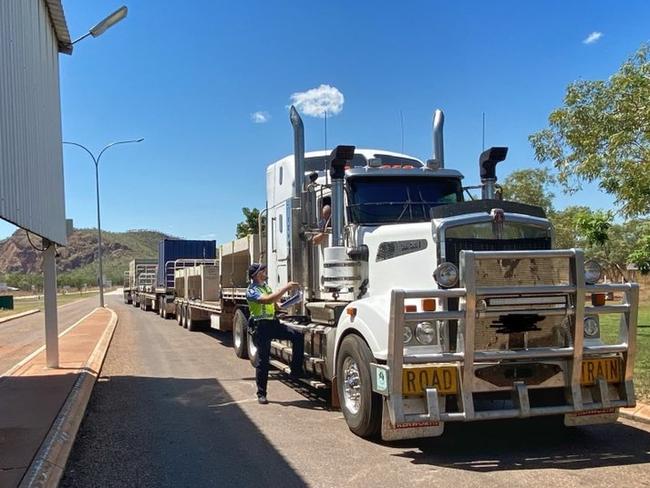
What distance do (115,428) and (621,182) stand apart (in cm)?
972

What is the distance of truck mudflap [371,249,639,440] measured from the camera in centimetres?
542

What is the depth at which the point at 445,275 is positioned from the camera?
575cm

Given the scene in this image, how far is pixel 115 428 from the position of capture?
7.19m

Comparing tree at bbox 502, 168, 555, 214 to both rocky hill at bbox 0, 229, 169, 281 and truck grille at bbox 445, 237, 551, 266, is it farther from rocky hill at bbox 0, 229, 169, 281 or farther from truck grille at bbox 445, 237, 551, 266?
rocky hill at bbox 0, 229, 169, 281

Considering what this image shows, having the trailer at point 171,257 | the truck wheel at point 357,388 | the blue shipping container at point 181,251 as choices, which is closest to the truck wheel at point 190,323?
the trailer at point 171,257

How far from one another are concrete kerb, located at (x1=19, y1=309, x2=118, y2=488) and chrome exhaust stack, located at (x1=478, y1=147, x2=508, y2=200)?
18.2ft

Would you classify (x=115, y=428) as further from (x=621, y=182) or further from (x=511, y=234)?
(x=621, y=182)

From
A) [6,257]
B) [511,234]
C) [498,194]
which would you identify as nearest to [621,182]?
[498,194]

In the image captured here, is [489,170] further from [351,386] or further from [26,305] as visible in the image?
[26,305]

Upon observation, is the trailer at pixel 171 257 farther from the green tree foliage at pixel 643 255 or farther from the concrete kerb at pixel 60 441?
the green tree foliage at pixel 643 255

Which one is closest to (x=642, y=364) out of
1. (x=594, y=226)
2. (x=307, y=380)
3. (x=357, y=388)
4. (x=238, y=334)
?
(x=307, y=380)

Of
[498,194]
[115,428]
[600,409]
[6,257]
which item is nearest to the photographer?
[600,409]

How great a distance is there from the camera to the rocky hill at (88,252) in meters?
169

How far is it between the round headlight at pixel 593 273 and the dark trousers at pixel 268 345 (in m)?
3.75
